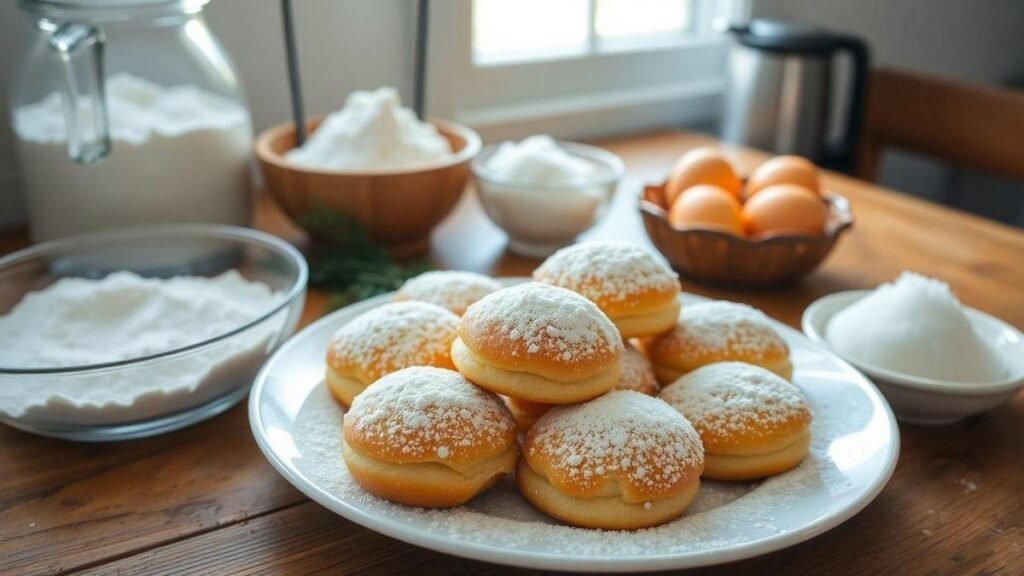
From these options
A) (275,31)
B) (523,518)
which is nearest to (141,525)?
(523,518)

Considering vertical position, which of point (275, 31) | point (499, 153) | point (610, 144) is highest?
point (275, 31)

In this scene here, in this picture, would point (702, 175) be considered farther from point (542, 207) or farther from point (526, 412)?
point (526, 412)

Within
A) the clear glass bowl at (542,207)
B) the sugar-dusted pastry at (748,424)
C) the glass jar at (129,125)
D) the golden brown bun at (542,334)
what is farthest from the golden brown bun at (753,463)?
the glass jar at (129,125)

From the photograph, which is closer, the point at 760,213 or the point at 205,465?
the point at 205,465

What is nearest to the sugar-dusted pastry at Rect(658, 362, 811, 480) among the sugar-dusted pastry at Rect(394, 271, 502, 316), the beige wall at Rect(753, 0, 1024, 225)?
the sugar-dusted pastry at Rect(394, 271, 502, 316)

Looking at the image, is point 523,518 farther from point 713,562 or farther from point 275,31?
point 275,31

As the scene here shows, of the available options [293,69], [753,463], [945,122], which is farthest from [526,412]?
[945,122]

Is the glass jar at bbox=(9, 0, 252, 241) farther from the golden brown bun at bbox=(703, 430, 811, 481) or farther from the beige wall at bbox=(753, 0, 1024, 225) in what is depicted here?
the beige wall at bbox=(753, 0, 1024, 225)
